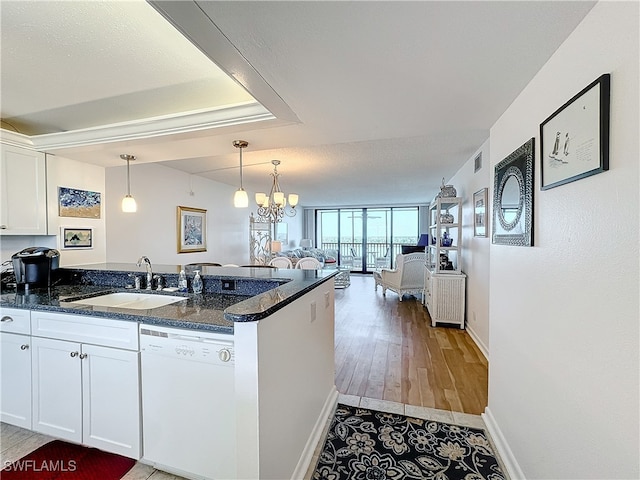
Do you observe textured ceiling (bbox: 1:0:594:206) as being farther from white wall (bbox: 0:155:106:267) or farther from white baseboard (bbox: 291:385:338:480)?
white baseboard (bbox: 291:385:338:480)

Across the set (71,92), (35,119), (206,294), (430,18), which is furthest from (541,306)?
(35,119)

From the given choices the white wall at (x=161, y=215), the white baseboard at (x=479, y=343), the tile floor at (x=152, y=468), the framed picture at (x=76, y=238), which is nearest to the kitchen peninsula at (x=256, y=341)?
the tile floor at (x=152, y=468)

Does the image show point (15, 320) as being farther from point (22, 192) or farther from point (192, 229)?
point (192, 229)

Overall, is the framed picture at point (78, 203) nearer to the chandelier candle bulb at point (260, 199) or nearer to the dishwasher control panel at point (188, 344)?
the chandelier candle bulb at point (260, 199)

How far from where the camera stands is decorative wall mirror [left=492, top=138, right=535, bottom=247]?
141cm

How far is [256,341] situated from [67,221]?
2802 millimetres

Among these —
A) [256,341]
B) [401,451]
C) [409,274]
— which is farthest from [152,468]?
[409,274]

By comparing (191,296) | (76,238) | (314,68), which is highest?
(314,68)

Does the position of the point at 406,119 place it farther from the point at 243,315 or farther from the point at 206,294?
the point at 206,294

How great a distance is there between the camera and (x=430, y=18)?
39.4 inches

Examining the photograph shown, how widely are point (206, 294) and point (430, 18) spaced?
205 cm

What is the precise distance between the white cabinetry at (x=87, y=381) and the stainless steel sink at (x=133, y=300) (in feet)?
1.49

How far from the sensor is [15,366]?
176cm

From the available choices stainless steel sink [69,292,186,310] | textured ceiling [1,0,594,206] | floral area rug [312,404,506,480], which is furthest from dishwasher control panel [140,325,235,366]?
textured ceiling [1,0,594,206]
